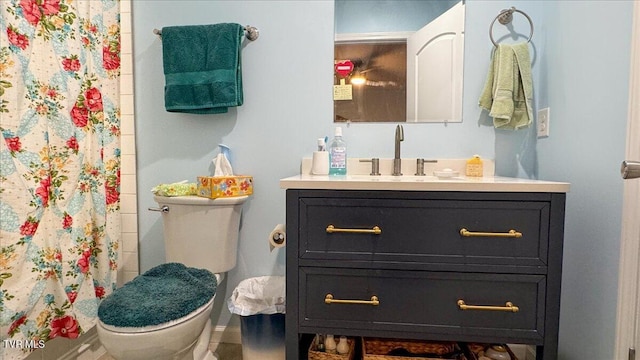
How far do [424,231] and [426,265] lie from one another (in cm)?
11

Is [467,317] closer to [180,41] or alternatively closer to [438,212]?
[438,212]

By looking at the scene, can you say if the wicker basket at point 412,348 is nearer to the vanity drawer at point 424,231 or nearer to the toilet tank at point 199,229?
the vanity drawer at point 424,231

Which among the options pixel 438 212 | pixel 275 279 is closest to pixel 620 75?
pixel 438 212

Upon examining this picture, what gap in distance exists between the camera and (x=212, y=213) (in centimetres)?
148

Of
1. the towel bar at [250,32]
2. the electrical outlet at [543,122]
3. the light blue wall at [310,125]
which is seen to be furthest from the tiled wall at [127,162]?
the electrical outlet at [543,122]

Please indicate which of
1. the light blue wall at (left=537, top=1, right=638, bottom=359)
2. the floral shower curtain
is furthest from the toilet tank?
the light blue wall at (left=537, top=1, right=638, bottom=359)

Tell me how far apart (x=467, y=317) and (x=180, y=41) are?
1667 millimetres

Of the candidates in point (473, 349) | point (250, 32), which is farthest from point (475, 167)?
point (250, 32)

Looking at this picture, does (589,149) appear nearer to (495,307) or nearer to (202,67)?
(495,307)

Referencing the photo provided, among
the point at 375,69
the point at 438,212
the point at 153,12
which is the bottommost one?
the point at 438,212

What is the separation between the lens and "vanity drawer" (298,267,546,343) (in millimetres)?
1030

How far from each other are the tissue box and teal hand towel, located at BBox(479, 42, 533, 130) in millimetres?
1178

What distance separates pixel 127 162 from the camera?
1724mm

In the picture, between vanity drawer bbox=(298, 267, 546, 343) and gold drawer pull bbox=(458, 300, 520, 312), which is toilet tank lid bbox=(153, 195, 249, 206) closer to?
vanity drawer bbox=(298, 267, 546, 343)
